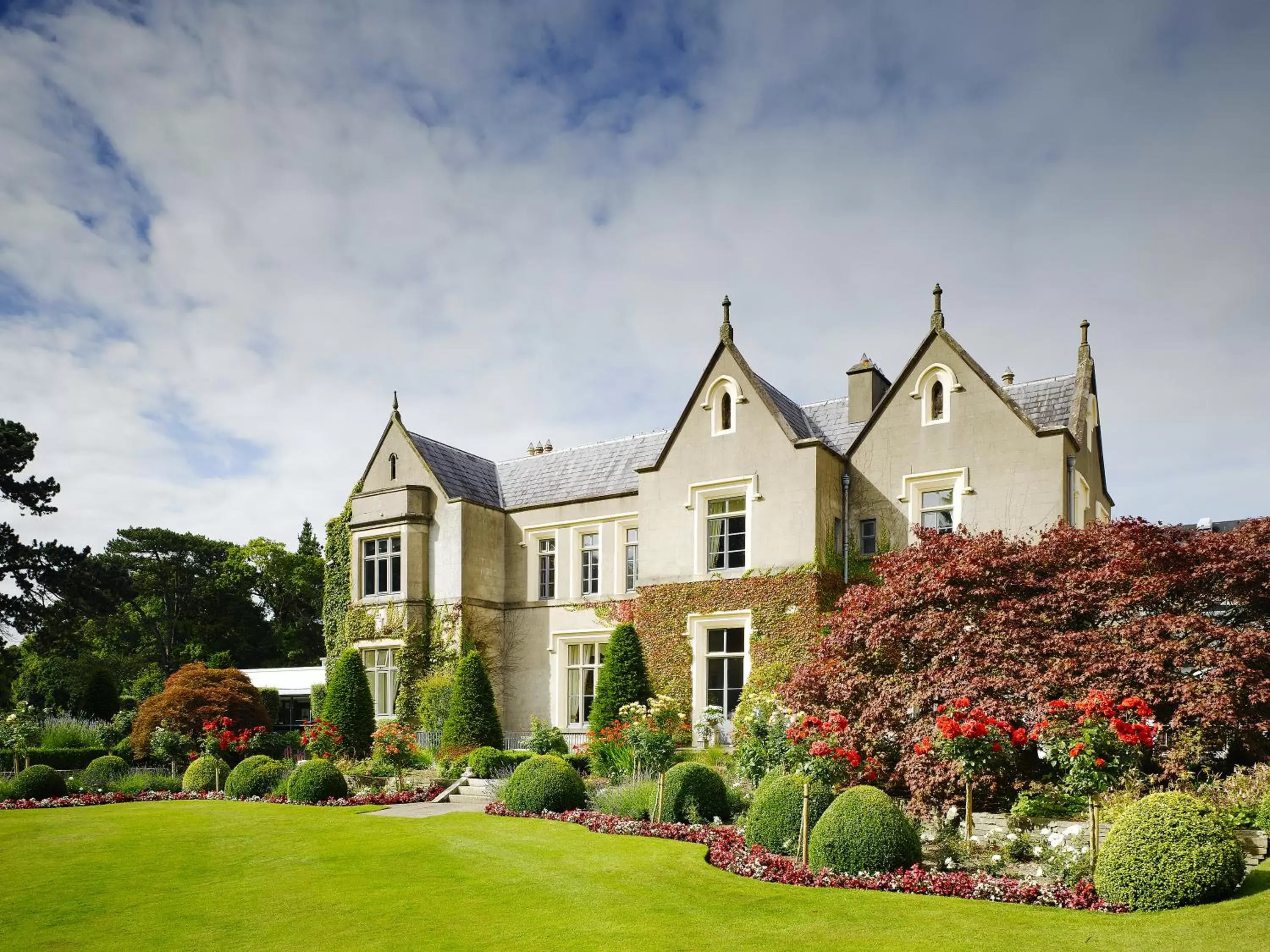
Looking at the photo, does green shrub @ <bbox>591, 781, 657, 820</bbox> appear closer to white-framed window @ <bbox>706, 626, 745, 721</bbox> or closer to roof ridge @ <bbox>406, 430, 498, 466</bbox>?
white-framed window @ <bbox>706, 626, 745, 721</bbox>

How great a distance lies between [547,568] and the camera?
2584 centimetres

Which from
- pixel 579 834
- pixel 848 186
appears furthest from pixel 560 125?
pixel 579 834

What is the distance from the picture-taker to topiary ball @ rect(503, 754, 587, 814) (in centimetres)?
1491

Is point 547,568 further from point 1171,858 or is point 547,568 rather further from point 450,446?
point 1171,858

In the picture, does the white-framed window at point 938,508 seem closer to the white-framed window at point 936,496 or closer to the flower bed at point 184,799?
the white-framed window at point 936,496

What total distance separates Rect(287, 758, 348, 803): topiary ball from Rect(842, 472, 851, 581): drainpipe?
36.7 feet

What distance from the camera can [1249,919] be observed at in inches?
299

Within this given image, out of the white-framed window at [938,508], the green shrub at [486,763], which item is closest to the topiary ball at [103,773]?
the green shrub at [486,763]

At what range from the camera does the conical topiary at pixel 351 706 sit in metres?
22.9

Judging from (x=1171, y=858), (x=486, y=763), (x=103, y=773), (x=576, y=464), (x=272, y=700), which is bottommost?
(x=272, y=700)

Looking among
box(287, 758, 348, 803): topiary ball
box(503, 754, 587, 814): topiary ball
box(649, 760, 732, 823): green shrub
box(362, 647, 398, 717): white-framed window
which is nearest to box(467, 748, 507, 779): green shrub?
box(287, 758, 348, 803): topiary ball

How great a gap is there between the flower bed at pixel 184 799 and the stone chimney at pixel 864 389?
12.6m

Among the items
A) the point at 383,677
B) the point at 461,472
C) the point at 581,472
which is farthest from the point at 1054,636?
the point at 383,677

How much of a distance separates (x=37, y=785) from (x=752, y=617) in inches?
Answer: 586
